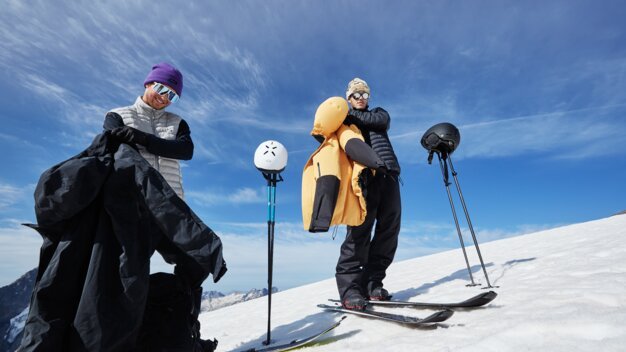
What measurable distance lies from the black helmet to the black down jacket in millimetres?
3827

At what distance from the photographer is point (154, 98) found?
3082 mm

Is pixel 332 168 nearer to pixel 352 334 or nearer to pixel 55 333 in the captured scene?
pixel 352 334

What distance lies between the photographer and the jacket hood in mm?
4172

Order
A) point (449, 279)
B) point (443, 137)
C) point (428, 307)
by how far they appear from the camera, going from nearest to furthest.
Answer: point (428, 307) → point (443, 137) → point (449, 279)

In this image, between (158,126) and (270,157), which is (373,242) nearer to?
(270,157)

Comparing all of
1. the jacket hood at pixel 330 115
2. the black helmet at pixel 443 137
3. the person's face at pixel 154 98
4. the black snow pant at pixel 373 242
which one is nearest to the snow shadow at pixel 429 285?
the black snow pant at pixel 373 242

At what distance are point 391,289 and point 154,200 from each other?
15.5 ft

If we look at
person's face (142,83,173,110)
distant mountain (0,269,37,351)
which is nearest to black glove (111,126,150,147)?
person's face (142,83,173,110)

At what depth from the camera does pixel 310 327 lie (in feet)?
12.9

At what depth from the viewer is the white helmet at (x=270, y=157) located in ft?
13.4

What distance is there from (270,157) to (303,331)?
79.6 inches

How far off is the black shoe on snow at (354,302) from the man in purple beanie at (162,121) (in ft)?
7.34

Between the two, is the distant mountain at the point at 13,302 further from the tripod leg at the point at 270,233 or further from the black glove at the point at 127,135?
the black glove at the point at 127,135

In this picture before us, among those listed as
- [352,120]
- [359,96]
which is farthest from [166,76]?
[359,96]
